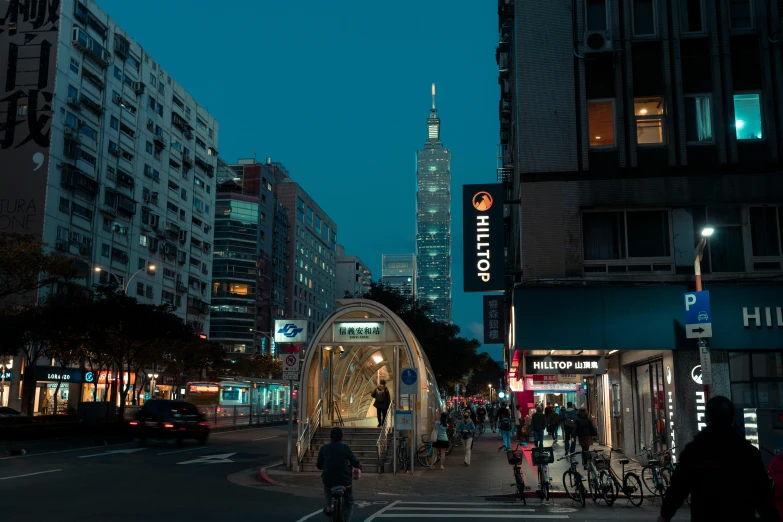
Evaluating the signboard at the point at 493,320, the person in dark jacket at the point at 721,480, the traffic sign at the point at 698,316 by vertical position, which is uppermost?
the signboard at the point at 493,320

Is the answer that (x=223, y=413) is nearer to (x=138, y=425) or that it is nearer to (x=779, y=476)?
(x=138, y=425)

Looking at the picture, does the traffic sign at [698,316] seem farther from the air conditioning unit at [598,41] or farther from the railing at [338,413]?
the railing at [338,413]

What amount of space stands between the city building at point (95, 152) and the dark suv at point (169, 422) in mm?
23727

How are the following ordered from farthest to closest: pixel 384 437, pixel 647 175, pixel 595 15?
pixel 384 437, pixel 595 15, pixel 647 175

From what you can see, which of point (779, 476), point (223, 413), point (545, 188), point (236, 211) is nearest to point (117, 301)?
point (223, 413)

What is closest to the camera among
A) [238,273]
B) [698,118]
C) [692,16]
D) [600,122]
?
[698,118]

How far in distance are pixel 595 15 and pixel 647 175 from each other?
5062 mm

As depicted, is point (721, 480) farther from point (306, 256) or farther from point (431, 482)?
point (306, 256)

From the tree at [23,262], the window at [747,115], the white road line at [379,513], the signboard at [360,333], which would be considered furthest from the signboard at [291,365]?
the tree at [23,262]

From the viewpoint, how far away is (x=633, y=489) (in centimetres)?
1511

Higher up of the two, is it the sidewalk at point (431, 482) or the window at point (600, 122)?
the window at point (600, 122)

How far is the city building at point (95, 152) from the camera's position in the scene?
66.0m

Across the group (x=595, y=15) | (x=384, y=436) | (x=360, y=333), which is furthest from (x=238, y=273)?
(x=595, y=15)

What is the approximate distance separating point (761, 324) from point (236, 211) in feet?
352
